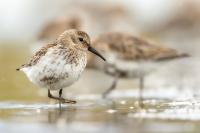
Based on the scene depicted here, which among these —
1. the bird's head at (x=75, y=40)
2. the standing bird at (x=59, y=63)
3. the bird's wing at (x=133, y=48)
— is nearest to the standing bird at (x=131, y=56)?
the bird's wing at (x=133, y=48)

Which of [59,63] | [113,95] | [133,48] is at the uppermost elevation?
[133,48]

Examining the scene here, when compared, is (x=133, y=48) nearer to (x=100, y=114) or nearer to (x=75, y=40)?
(x=75, y=40)

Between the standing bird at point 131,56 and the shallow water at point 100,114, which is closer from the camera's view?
the shallow water at point 100,114

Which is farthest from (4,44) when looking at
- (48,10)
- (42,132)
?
(42,132)

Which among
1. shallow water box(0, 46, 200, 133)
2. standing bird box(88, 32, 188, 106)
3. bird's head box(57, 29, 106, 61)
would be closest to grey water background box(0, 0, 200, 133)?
shallow water box(0, 46, 200, 133)

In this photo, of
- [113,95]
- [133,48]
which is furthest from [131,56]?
[113,95]

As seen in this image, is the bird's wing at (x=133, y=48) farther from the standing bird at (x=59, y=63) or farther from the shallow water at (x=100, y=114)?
the standing bird at (x=59, y=63)

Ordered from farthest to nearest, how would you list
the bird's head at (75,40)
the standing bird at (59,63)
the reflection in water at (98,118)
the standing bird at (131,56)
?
the standing bird at (131,56) < the bird's head at (75,40) < the standing bird at (59,63) < the reflection in water at (98,118)
